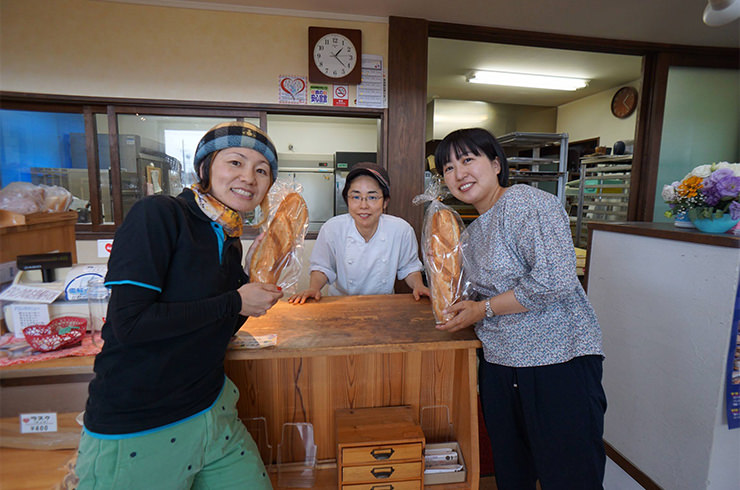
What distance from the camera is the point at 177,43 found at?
3.01 m

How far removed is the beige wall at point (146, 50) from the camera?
2.92 m

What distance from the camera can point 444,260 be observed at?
127 centimetres

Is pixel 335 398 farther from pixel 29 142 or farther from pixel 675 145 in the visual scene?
pixel 675 145

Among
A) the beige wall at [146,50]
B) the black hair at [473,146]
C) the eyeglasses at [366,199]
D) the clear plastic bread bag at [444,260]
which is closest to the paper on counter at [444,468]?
the clear plastic bread bag at [444,260]

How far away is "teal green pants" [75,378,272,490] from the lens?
913mm

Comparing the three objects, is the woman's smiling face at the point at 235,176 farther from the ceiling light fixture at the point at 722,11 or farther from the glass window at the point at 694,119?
the glass window at the point at 694,119

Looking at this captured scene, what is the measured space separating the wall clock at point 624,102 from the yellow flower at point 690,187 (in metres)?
3.99

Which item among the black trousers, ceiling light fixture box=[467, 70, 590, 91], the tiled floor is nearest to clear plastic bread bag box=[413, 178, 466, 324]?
the black trousers

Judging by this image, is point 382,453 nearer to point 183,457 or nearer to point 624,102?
point 183,457

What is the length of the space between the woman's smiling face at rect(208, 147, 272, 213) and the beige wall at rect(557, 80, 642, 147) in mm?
5596

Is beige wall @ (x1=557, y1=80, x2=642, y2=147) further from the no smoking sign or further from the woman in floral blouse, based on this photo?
the woman in floral blouse

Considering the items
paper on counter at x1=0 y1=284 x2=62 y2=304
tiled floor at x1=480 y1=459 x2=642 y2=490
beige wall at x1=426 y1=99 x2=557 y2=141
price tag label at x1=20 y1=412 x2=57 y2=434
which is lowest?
tiled floor at x1=480 y1=459 x2=642 y2=490

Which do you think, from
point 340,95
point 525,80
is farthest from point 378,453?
point 525,80

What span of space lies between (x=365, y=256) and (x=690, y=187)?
1690 mm
